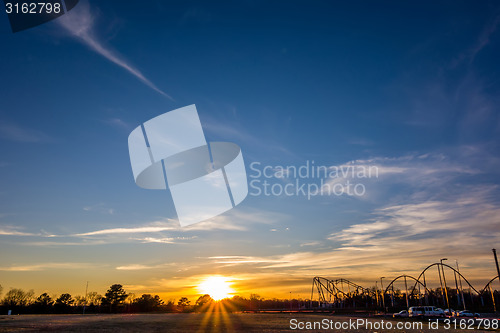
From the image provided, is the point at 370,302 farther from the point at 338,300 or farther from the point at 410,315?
the point at 410,315

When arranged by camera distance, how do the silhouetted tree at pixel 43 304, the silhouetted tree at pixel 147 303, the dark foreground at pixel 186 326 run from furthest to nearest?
the silhouetted tree at pixel 147 303 → the silhouetted tree at pixel 43 304 → the dark foreground at pixel 186 326

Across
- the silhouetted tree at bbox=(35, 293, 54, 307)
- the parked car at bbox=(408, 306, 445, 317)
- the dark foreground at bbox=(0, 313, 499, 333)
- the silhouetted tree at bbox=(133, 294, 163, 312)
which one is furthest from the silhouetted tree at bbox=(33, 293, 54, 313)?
the parked car at bbox=(408, 306, 445, 317)

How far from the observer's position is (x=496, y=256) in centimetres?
5984

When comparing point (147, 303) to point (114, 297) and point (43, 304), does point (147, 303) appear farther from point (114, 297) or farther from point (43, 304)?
point (43, 304)

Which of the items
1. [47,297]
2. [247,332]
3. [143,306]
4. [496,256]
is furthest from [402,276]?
[47,297]

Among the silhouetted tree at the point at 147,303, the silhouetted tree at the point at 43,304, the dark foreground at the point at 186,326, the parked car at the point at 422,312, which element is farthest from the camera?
the silhouetted tree at the point at 147,303

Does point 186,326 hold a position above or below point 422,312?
above

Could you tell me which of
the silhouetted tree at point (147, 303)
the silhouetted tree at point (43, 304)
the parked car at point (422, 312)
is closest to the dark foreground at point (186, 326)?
the parked car at point (422, 312)

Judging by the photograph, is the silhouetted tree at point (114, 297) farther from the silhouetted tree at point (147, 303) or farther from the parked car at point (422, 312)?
the parked car at point (422, 312)

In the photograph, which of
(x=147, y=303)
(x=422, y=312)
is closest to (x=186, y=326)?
(x=422, y=312)

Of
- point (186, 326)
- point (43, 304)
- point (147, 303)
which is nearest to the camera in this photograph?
point (186, 326)

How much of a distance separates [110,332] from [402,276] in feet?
332

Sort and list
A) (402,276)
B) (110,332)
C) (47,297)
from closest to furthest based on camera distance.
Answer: (110,332) → (402,276) → (47,297)

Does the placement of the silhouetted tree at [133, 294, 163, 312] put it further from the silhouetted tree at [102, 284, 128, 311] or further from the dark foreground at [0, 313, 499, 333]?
the dark foreground at [0, 313, 499, 333]
